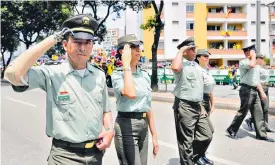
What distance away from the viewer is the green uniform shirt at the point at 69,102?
2.25 metres

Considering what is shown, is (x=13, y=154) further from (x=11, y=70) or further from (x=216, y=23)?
(x=216, y=23)

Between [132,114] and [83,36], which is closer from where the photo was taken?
[83,36]

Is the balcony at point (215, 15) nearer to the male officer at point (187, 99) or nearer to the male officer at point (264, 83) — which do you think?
the male officer at point (264, 83)

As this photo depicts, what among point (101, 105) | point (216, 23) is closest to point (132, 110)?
point (101, 105)

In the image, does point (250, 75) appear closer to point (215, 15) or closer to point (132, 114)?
point (132, 114)

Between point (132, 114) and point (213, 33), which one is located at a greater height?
point (213, 33)

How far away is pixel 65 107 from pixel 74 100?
0.26ft

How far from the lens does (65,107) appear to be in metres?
2.26

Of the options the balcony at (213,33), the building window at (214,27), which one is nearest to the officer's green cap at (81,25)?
the balcony at (213,33)

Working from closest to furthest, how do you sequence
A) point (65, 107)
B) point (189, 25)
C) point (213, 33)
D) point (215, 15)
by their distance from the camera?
point (65, 107) < point (189, 25) < point (215, 15) < point (213, 33)

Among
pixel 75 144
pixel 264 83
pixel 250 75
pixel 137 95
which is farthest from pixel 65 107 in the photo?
pixel 264 83

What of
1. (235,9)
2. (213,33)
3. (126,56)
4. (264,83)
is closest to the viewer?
(126,56)

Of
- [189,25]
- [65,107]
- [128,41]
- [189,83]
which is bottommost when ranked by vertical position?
[65,107]

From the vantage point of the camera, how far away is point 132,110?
121 inches
